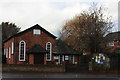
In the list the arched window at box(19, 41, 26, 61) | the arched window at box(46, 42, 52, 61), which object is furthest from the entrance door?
the arched window at box(46, 42, 52, 61)

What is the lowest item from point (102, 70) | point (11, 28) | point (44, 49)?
point (102, 70)

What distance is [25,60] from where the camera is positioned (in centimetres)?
3309

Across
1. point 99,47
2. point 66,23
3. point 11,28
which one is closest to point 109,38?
point 99,47

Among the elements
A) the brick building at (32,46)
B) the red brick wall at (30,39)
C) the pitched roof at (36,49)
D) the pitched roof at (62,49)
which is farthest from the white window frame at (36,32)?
the pitched roof at (62,49)

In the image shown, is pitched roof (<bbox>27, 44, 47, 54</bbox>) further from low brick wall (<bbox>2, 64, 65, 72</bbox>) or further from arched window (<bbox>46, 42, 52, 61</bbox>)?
low brick wall (<bbox>2, 64, 65, 72</bbox>)

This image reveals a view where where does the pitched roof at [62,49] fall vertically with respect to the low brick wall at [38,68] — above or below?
above

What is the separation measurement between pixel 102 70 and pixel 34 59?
10.6 metres

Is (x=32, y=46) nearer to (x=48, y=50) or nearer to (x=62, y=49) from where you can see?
(x=48, y=50)

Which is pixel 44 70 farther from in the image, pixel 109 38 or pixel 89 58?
pixel 109 38

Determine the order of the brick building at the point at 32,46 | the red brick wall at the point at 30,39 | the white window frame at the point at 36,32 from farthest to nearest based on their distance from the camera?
the white window frame at the point at 36,32 → the red brick wall at the point at 30,39 → the brick building at the point at 32,46

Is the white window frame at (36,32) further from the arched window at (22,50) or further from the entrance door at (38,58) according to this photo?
the entrance door at (38,58)

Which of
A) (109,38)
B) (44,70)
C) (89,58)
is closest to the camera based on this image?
(44,70)

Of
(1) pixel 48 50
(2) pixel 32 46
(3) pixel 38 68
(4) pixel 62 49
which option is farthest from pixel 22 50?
(4) pixel 62 49

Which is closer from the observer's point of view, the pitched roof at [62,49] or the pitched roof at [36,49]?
the pitched roof at [36,49]
